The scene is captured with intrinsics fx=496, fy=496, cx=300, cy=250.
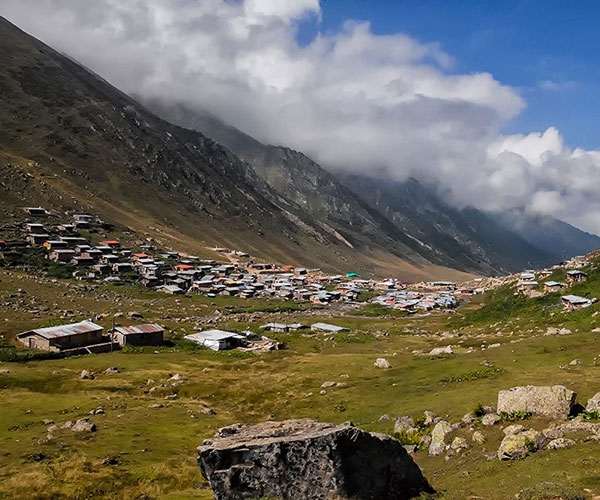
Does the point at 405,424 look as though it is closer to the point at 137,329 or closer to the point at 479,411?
the point at 479,411

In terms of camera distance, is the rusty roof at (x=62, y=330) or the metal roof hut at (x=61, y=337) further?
the rusty roof at (x=62, y=330)

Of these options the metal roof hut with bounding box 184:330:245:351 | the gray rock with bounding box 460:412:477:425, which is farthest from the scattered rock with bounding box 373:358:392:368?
the metal roof hut with bounding box 184:330:245:351

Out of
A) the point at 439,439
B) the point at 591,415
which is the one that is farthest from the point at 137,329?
the point at 591,415

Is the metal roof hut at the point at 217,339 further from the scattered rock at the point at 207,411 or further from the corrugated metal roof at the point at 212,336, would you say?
the scattered rock at the point at 207,411

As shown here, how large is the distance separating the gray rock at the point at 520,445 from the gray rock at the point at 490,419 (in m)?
4.69

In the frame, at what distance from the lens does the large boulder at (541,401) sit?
91.3ft

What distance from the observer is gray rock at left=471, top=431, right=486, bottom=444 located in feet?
90.5

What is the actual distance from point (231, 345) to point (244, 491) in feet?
219

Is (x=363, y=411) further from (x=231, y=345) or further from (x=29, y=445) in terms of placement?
(x=231, y=345)

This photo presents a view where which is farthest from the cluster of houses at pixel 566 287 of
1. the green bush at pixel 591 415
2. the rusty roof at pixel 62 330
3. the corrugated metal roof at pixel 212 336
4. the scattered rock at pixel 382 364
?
the rusty roof at pixel 62 330

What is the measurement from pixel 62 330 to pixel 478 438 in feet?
216

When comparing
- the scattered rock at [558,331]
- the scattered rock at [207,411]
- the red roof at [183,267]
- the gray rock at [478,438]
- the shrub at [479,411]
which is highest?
the scattered rock at [558,331]

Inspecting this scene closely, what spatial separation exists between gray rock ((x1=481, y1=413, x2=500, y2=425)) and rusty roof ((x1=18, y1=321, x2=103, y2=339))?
62998 mm

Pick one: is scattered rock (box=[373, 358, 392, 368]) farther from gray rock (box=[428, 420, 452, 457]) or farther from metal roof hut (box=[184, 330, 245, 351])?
metal roof hut (box=[184, 330, 245, 351])
